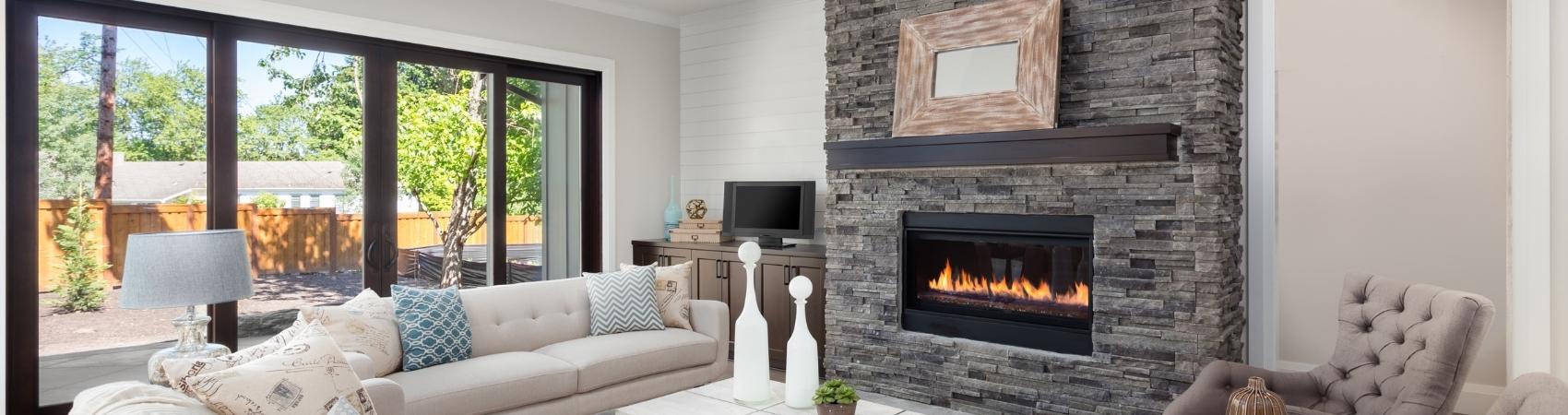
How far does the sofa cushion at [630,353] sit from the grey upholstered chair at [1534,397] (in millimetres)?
2997

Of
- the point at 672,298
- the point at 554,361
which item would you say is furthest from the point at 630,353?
the point at 672,298

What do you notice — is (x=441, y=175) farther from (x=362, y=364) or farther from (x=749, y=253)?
(x=749, y=253)

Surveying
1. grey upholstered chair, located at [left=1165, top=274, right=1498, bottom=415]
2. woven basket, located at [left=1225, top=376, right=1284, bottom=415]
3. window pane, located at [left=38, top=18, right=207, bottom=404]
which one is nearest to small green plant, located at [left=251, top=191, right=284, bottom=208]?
window pane, located at [left=38, top=18, right=207, bottom=404]

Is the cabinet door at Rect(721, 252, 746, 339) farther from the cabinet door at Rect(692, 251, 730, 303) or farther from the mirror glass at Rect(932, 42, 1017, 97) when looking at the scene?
the mirror glass at Rect(932, 42, 1017, 97)

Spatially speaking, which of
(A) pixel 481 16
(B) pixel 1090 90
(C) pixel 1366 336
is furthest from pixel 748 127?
(C) pixel 1366 336

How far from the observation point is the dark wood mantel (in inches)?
129

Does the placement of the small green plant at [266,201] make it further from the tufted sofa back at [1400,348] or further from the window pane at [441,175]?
the tufted sofa back at [1400,348]

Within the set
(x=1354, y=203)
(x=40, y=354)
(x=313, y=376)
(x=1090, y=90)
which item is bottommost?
(x=40, y=354)

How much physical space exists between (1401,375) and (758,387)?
76.3 inches

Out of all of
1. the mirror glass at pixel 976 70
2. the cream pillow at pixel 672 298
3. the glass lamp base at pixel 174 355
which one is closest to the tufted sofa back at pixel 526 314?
the cream pillow at pixel 672 298

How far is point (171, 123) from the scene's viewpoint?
390 cm

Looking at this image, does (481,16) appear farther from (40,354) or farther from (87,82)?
(40,354)

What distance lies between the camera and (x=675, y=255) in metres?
5.50

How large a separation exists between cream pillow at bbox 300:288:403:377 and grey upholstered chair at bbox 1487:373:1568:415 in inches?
133
